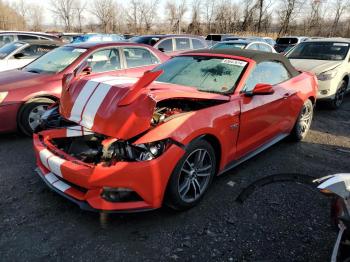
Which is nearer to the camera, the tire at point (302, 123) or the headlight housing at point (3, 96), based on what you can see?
the headlight housing at point (3, 96)

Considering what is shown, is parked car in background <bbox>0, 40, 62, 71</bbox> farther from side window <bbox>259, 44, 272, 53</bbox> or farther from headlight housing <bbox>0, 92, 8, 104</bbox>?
side window <bbox>259, 44, 272, 53</bbox>

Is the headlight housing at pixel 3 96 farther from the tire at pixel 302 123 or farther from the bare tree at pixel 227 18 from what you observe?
the bare tree at pixel 227 18

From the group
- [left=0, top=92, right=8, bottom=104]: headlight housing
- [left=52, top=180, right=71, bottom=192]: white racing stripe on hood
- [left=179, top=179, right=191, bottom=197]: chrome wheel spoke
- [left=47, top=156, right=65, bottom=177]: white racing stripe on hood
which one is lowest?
[left=179, top=179, right=191, bottom=197]: chrome wheel spoke

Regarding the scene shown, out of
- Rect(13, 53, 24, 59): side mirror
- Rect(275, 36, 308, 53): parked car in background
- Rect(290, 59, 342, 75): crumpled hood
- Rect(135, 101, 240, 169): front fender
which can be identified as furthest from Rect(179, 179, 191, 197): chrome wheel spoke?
Rect(275, 36, 308, 53): parked car in background

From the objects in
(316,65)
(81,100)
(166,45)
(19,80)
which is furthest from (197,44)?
(81,100)

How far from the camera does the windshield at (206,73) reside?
3.89 metres

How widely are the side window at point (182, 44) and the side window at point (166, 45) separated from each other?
0.25 meters

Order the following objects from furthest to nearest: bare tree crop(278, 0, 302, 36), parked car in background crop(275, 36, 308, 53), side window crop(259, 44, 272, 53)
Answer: bare tree crop(278, 0, 302, 36) < parked car in background crop(275, 36, 308, 53) < side window crop(259, 44, 272, 53)

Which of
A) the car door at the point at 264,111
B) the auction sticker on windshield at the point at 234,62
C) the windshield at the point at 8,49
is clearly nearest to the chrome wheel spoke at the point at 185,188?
the car door at the point at 264,111

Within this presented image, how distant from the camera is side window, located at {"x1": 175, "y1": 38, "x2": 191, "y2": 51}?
11391 mm

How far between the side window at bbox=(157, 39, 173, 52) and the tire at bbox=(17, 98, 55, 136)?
20.5 ft

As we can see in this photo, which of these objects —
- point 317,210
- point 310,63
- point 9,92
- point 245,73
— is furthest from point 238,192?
point 310,63

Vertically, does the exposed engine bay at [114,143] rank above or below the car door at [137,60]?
below

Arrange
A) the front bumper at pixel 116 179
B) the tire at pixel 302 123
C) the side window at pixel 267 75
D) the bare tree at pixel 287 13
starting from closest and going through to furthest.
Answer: the front bumper at pixel 116 179
the side window at pixel 267 75
the tire at pixel 302 123
the bare tree at pixel 287 13
